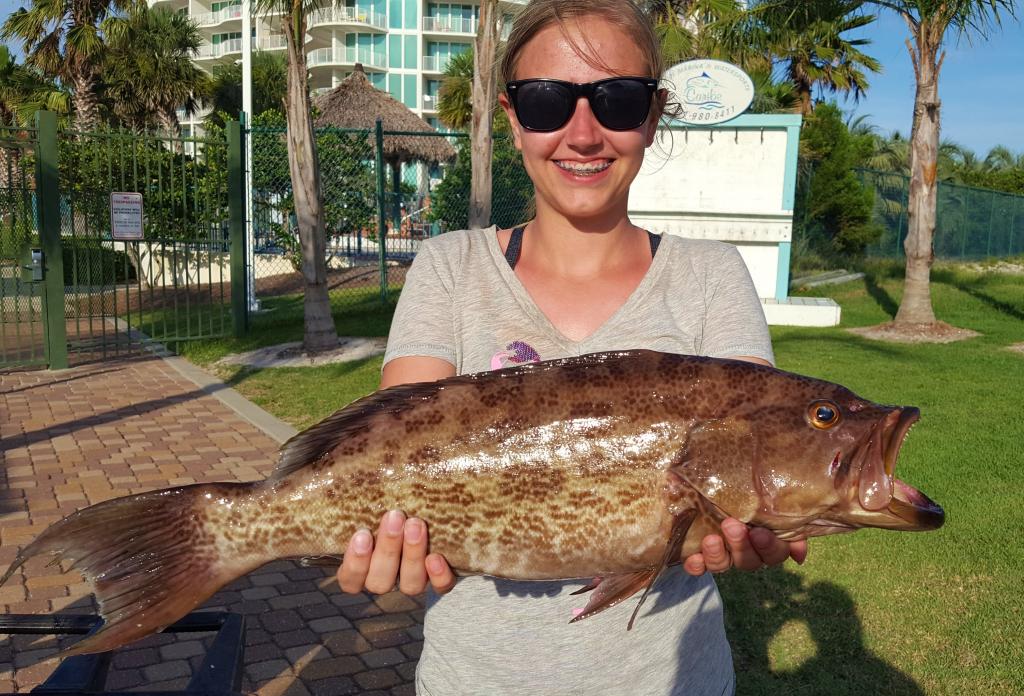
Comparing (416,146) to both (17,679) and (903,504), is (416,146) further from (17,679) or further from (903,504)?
(903,504)

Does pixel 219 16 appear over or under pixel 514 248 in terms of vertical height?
over

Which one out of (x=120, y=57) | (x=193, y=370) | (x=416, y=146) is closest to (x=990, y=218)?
(x=416, y=146)

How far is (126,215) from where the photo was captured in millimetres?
12844

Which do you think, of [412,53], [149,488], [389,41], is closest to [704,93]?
[149,488]

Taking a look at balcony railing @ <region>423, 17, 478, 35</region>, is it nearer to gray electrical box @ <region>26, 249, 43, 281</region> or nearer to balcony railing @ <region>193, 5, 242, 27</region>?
balcony railing @ <region>193, 5, 242, 27</region>

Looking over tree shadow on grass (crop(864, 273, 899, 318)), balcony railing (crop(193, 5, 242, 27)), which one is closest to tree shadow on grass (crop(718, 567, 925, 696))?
tree shadow on grass (crop(864, 273, 899, 318))

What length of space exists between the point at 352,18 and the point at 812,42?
177 feet

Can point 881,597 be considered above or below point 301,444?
below

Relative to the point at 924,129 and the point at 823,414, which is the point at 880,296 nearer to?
the point at 924,129

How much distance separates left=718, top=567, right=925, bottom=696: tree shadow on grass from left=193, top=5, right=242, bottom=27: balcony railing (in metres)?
72.5

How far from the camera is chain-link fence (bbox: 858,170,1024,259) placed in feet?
90.3

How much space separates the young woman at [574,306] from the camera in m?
2.09

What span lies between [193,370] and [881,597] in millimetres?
9916

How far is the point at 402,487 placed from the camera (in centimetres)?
198
